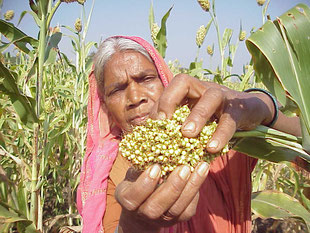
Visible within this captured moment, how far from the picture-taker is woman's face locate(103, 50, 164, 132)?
4.70ft

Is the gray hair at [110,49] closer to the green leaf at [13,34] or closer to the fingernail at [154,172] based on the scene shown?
the green leaf at [13,34]

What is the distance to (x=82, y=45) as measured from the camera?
277 cm

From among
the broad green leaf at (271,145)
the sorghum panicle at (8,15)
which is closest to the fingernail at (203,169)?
the broad green leaf at (271,145)

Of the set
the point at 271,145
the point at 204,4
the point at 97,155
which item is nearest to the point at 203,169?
the point at 271,145

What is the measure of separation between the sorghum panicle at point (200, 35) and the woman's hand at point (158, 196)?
188cm

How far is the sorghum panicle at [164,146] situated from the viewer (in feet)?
2.52

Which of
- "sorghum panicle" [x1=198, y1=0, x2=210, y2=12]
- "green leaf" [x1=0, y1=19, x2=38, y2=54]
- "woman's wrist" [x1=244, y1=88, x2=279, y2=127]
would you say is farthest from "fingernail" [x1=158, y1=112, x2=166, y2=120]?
"sorghum panicle" [x1=198, y1=0, x2=210, y2=12]

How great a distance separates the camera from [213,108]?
33.0 inches

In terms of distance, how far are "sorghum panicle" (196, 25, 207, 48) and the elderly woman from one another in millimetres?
1010

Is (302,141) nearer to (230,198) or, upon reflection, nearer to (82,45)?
(230,198)

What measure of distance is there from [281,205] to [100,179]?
1.01 meters

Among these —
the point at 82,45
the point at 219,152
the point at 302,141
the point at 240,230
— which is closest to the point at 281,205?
the point at 240,230

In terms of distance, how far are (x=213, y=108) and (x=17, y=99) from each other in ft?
3.47

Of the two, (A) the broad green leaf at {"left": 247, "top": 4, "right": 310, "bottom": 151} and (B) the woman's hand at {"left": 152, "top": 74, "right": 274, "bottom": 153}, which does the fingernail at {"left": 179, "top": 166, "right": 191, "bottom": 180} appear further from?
(A) the broad green leaf at {"left": 247, "top": 4, "right": 310, "bottom": 151}
